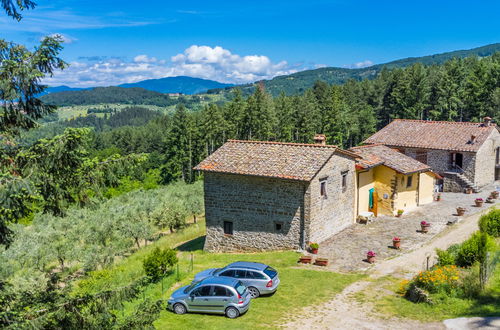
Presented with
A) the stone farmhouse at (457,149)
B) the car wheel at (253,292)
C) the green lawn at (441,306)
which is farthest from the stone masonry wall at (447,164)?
the car wheel at (253,292)

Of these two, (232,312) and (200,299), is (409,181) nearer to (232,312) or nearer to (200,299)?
(232,312)

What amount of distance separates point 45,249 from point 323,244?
20299 mm

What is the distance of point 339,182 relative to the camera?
28406 millimetres

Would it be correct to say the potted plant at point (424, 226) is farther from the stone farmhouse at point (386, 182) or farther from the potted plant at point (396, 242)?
the stone farmhouse at point (386, 182)

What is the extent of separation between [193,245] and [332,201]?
10.9 meters

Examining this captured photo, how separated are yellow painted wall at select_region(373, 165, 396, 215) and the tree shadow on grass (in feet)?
46.3

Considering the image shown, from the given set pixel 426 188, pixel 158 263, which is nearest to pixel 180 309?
pixel 158 263

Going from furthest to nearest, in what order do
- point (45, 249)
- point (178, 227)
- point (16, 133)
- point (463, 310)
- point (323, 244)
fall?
point (178, 227), point (45, 249), point (323, 244), point (463, 310), point (16, 133)

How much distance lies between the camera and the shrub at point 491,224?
74.0 ft

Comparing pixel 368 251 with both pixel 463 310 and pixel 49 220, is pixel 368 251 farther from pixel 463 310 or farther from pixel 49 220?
pixel 49 220

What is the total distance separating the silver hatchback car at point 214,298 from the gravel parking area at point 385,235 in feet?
24.1

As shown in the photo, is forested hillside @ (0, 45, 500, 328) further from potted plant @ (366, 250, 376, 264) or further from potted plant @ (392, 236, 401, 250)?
potted plant @ (392, 236, 401, 250)

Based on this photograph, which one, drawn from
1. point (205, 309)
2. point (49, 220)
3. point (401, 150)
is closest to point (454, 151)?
point (401, 150)

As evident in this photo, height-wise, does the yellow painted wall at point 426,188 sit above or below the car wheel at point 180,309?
above
